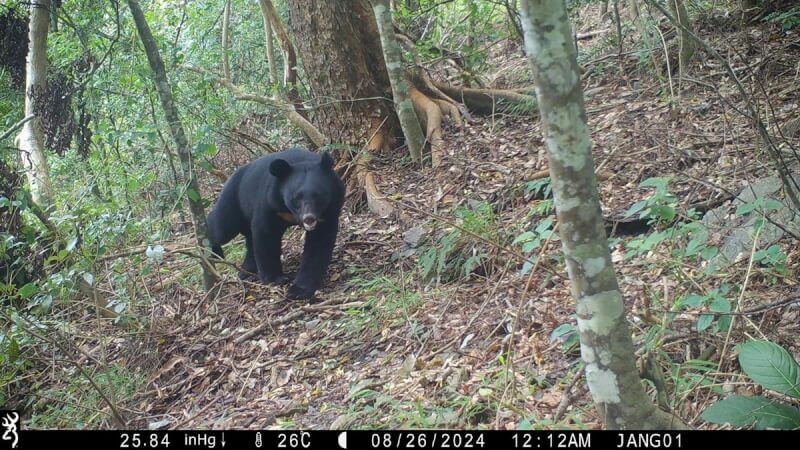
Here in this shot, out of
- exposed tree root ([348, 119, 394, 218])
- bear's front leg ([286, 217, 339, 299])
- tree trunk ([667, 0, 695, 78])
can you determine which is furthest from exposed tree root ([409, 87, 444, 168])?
tree trunk ([667, 0, 695, 78])

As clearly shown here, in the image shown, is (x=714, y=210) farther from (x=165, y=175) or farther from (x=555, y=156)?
(x=165, y=175)

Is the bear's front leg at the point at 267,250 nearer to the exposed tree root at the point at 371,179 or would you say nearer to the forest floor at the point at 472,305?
the forest floor at the point at 472,305

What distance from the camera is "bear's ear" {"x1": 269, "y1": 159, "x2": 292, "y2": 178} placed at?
6597 millimetres

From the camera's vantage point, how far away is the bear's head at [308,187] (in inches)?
257

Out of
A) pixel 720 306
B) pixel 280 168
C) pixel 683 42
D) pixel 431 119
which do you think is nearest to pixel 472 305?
pixel 720 306

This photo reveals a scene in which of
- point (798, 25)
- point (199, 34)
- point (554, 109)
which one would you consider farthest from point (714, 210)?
point (199, 34)

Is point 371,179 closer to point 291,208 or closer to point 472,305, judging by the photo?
point 291,208

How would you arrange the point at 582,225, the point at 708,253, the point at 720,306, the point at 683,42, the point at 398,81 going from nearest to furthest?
the point at 582,225, the point at 720,306, the point at 708,253, the point at 683,42, the point at 398,81

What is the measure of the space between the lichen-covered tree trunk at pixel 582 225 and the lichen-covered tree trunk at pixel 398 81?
4774mm

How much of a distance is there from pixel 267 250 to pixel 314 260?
55 cm

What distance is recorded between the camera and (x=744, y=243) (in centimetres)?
479
